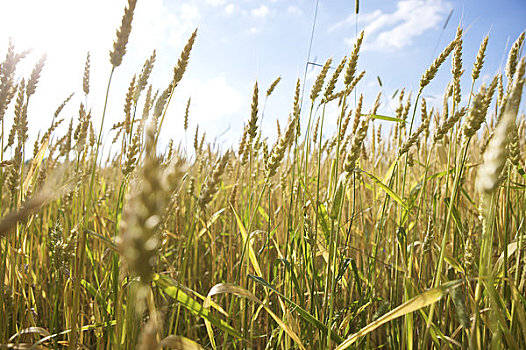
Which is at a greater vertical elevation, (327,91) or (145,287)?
(327,91)

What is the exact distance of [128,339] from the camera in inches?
28.6

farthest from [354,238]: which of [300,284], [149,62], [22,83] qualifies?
[22,83]

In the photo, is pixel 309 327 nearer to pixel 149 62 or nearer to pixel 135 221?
pixel 135 221

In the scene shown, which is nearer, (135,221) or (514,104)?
(135,221)

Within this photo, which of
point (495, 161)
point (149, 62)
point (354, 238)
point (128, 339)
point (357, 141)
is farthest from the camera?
point (354, 238)

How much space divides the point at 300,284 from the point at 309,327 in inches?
4.9

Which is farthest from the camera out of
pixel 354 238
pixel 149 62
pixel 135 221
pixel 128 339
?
pixel 354 238

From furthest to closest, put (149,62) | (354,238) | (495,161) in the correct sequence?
1. (354,238)
2. (149,62)
3. (495,161)

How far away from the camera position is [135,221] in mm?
315

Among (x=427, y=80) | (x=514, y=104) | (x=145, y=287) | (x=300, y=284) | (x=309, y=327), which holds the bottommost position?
(x=309, y=327)

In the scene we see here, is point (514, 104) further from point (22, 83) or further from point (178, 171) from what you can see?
point (22, 83)

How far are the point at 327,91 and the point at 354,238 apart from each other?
103 centimetres

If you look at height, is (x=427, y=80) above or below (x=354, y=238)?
above

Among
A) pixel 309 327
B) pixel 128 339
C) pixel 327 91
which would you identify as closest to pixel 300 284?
pixel 309 327
